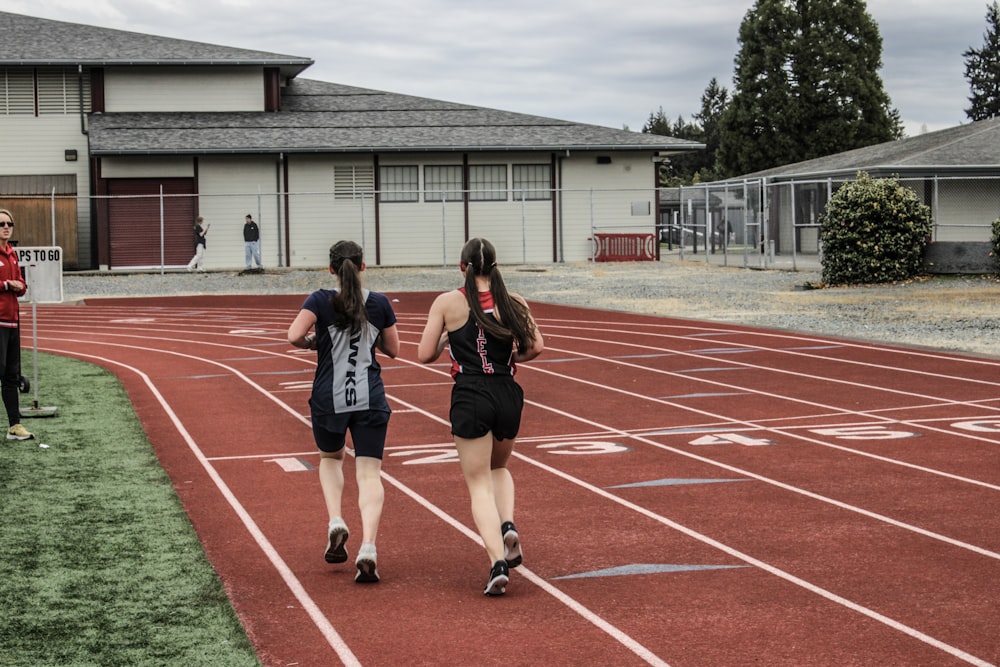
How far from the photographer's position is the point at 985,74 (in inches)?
3728

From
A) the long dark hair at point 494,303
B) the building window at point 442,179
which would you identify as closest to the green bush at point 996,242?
the building window at point 442,179

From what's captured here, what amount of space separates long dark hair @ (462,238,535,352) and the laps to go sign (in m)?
7.08

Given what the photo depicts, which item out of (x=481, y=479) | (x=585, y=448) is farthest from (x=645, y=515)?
(x=585, y=448)

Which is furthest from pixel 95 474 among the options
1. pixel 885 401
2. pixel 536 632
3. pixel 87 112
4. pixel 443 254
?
pixel 87 112

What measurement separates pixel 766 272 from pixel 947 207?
6.70 m

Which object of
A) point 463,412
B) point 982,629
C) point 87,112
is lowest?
point 982,629

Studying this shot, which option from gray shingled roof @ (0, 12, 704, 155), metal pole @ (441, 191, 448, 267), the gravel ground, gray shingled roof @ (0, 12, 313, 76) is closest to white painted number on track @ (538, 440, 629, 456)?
the gravel ground

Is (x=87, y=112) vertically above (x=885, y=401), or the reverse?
(x=87, y=112)

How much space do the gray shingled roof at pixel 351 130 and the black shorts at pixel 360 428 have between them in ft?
113

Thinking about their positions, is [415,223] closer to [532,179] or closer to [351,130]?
[351,130]

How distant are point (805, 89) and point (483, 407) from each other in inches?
2591

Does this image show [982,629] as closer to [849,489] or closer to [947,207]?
[849,489]

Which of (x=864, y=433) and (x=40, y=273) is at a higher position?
(x=40, y=273)

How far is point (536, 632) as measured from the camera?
20.4 feet
